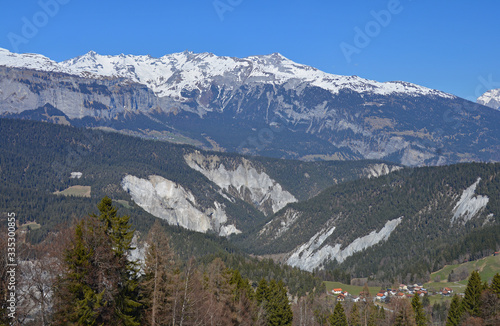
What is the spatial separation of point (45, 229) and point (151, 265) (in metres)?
157

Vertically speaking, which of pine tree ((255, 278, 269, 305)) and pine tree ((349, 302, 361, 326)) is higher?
pine tree ((255, 278, 269, 305))

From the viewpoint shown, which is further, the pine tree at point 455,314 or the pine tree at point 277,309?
the pine tree at point 455,314

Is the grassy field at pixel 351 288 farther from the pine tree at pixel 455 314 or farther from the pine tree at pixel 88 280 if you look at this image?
the pine tree at pixel 88 280

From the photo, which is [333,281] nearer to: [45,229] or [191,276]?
[45,229]

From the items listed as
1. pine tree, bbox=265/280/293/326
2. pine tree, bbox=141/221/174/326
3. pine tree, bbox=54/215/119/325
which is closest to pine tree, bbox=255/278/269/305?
pine tree, bbox=265/280/293/326

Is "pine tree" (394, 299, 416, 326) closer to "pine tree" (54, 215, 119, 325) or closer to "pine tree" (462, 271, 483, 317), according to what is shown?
"pine tree" (462, 271, 483, 317)

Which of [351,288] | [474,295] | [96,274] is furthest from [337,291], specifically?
[96,274]

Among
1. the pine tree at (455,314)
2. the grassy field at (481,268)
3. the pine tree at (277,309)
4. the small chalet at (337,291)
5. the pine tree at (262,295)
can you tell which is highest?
the grassy field at (481,268)

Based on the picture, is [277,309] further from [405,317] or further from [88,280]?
[88,280]

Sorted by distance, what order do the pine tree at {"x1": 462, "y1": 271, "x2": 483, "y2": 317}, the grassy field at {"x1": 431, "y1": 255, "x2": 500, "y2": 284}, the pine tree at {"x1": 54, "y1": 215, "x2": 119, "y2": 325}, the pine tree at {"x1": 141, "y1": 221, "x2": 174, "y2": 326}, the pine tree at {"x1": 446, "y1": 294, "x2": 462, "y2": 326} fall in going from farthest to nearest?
1. the grassy field at {"x1": 431, "y1": 255, "x2": 500, "y2": 284}
2. the pine tree at {"x1": 446, "y1": 294, "x2": 462, "y2": 326}
3. the pine tree at {"x1": 462, "y1": 271, "x2": 483, "y2": 317}
4. the pine tree at {"x1": 141, "y1": 221, "x2": 174, "y2": 326}
5. the pine tree at {"x1": 54, "y1": 215, "x2": 119, "y2": 325}

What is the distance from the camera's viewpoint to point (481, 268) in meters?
154

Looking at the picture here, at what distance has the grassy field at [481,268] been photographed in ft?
481

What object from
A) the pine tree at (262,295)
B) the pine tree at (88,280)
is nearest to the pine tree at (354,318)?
the pine tree at (262,295)

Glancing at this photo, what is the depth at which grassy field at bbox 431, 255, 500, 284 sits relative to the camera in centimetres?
14650
